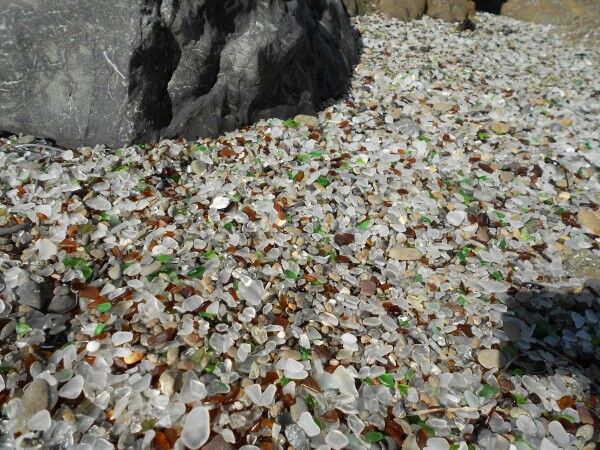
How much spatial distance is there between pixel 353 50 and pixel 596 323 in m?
4.64

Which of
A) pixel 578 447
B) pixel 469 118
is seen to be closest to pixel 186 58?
pixel 469 118

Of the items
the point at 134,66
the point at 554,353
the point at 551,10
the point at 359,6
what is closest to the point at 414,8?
the point at 359,6

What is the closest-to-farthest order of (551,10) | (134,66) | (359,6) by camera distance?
(134,66) < (359,6) < (551,10)

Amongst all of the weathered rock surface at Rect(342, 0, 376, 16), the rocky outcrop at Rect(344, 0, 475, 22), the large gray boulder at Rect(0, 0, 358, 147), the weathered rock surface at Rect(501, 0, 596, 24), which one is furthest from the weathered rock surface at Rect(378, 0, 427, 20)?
the large gray boulder at Rect(0, 0, 358, 147)

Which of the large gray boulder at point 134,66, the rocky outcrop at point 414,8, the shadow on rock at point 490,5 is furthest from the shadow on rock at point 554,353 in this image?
the shadow on rock at point 490,5

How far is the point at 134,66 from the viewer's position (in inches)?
152

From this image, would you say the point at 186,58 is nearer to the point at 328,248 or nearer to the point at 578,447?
the point at 328,248

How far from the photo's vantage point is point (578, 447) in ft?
7.64

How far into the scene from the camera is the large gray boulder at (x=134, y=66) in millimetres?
3797

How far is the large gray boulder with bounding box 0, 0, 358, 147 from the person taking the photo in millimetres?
3797

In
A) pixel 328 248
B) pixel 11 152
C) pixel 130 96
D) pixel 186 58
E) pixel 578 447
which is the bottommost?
pixel 578 447

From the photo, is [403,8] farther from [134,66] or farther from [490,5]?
[134,66]

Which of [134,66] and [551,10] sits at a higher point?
[551,10]

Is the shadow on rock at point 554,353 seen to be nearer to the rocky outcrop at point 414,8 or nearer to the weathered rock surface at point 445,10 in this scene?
the rocky outcrop at point 414,8
